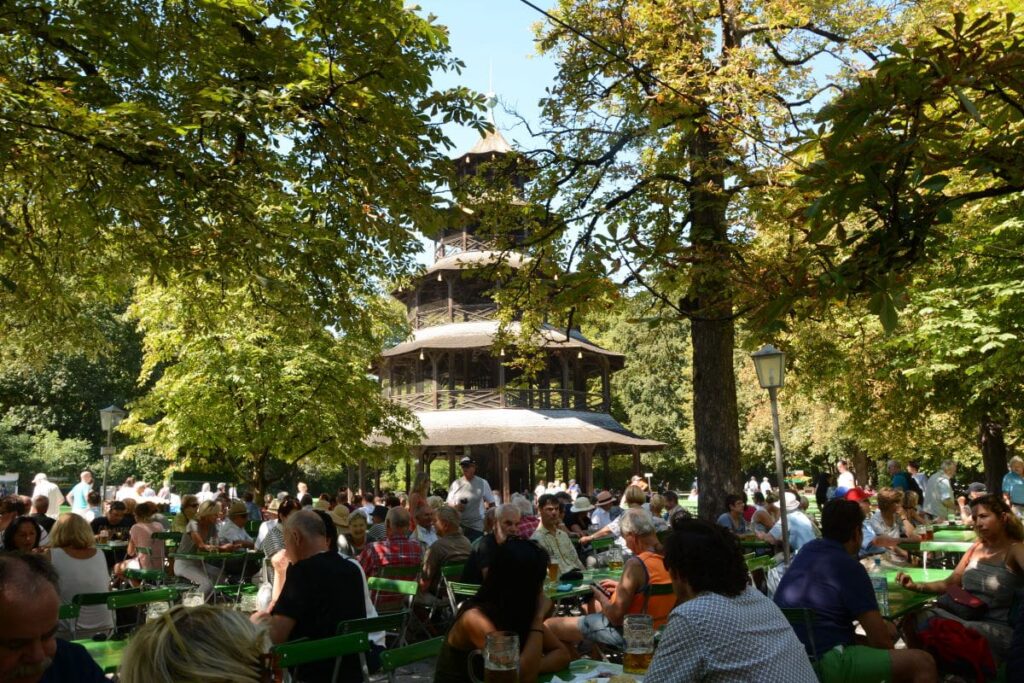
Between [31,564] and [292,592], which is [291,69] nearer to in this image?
[292,592]

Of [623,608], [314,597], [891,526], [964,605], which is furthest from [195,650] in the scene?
[891,526]

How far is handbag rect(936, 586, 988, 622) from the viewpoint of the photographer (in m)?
5.80

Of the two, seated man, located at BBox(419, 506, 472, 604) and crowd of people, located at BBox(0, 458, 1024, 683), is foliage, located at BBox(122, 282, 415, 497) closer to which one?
crowd of people, located at BBox(0, 458, 1024, 683)

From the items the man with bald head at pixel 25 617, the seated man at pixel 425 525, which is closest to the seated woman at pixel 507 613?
the man with bald head at pixel 25 617

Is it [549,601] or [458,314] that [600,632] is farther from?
[458,314]

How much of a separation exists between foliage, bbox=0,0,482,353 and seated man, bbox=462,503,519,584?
10.4 ft

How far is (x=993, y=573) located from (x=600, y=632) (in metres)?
2.80

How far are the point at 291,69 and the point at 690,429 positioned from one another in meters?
50.0

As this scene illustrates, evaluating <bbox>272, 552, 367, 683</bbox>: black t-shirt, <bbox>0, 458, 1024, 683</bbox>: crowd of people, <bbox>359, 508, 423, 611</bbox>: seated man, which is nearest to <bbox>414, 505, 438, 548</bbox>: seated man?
<bbox>0, 458, 1024, 683</bbox>: crowd of people

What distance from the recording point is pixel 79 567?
6.86 meters

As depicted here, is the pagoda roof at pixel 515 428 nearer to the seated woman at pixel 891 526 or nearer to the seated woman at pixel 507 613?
the seated woman at pixel 891 526

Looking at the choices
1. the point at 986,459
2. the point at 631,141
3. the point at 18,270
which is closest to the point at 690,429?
the point at 986,459

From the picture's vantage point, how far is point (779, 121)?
1091 cm

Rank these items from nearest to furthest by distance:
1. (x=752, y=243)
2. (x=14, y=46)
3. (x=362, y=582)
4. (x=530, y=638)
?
(x=530, y=638), (x=362, y=582), (x=14, y=46), (x=752, y=243)
